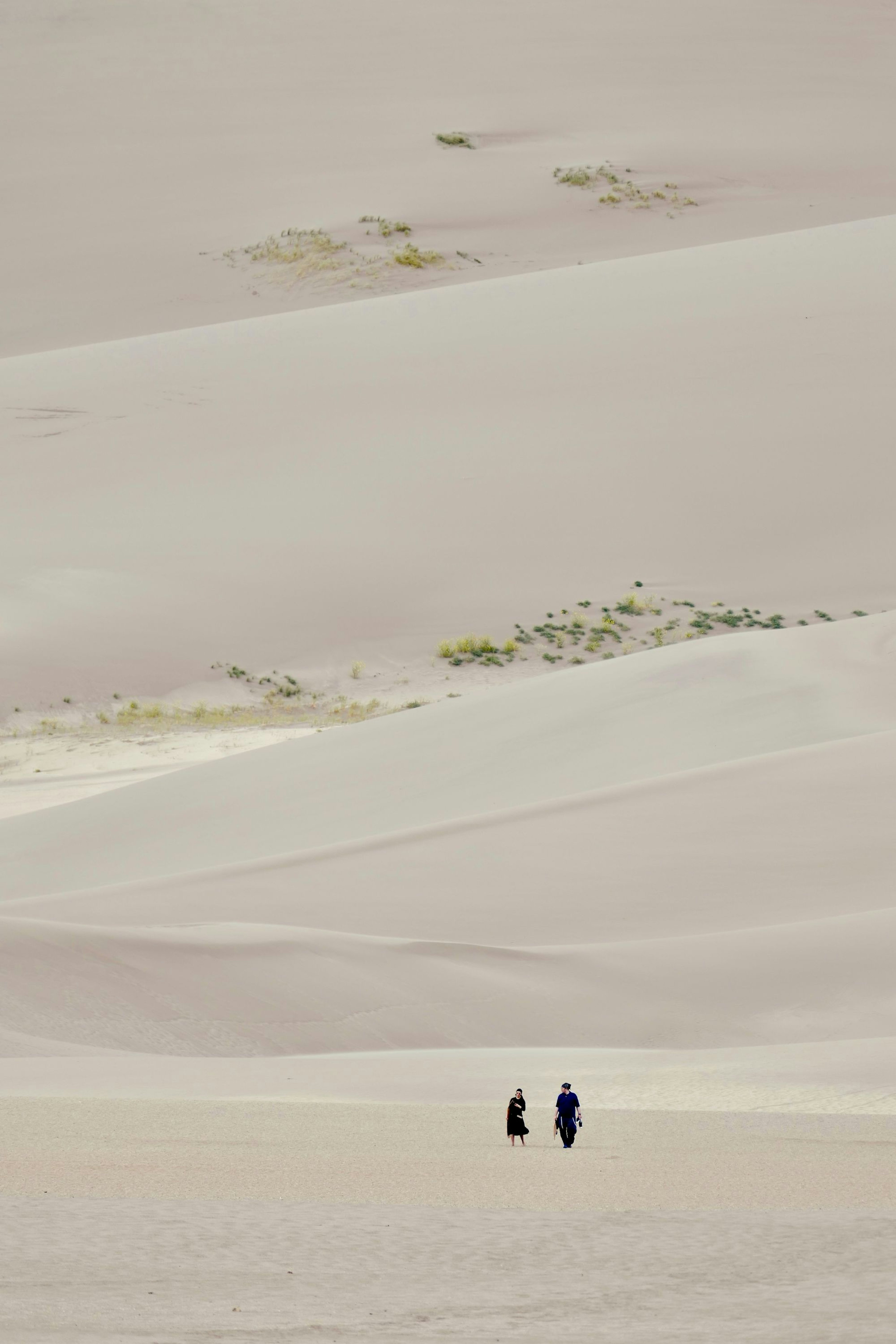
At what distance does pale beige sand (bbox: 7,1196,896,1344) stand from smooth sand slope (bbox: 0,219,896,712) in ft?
56.3

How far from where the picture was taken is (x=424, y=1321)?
161 inches

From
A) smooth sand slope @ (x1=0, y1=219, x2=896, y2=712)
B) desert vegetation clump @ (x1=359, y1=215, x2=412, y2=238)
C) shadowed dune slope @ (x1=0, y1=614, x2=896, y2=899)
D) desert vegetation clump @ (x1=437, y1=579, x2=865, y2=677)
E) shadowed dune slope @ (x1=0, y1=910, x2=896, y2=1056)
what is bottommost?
shadowed dune slope @ (x1=0, y1=910, x2=896, y2=1056)

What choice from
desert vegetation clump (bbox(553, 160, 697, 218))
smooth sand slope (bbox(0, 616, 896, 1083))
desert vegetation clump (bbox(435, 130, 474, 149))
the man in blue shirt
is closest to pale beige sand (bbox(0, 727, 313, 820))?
smooth sand slope (bbox(0, 616, 896, 1083))

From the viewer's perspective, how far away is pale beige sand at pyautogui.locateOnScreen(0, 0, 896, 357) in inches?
1838

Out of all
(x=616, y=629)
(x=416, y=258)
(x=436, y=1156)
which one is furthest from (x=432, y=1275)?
(x=416, y=258)

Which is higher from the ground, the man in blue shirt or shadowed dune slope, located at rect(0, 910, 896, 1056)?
shadowed dune slope, located at rect(0, 910, 896, 1056)

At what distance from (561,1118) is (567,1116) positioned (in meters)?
0.03

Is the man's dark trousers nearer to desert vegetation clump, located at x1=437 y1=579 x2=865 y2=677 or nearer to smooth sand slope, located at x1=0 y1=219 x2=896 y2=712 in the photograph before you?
smooth sand slope, located at x1=0 y1=219 x2=896 y2=712

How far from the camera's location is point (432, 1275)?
457cm

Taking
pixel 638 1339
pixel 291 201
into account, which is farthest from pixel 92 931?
pixel 291 201

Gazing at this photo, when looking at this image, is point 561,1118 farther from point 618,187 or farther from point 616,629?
point 618,187

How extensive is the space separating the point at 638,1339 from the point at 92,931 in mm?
7627

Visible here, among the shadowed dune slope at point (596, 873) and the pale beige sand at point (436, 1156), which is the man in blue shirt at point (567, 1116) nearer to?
the pale beige sand at point (436, 1156)

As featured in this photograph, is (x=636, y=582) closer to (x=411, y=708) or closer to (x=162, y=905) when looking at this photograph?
(x=411, y=708)
